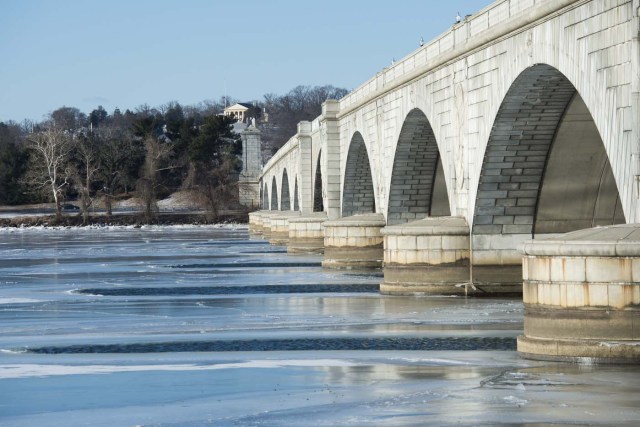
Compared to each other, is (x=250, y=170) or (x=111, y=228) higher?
(x=250, y=170)

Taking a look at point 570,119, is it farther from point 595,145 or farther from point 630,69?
point 630,69

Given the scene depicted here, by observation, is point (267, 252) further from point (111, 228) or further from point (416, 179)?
point (111, 228)

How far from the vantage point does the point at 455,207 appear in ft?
112

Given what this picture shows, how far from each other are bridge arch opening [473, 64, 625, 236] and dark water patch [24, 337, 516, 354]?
26.3 feet

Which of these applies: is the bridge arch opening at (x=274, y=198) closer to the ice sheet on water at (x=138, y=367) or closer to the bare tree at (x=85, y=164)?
the bare tree at (x=85, y=164)

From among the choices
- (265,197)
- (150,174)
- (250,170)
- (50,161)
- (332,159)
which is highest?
(50,161)

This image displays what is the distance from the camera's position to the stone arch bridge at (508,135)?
848 inches

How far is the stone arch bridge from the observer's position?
21.5 m

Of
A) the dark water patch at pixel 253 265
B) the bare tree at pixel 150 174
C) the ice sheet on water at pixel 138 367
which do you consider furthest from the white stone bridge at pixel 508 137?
the bare tree at pixel 150 174

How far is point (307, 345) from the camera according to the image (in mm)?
22281

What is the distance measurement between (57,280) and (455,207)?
14167 mm

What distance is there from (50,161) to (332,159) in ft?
237

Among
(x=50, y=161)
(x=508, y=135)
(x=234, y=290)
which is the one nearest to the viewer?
(x=508, y=135)

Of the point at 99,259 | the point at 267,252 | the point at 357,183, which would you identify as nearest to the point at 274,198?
the point at 267,252
